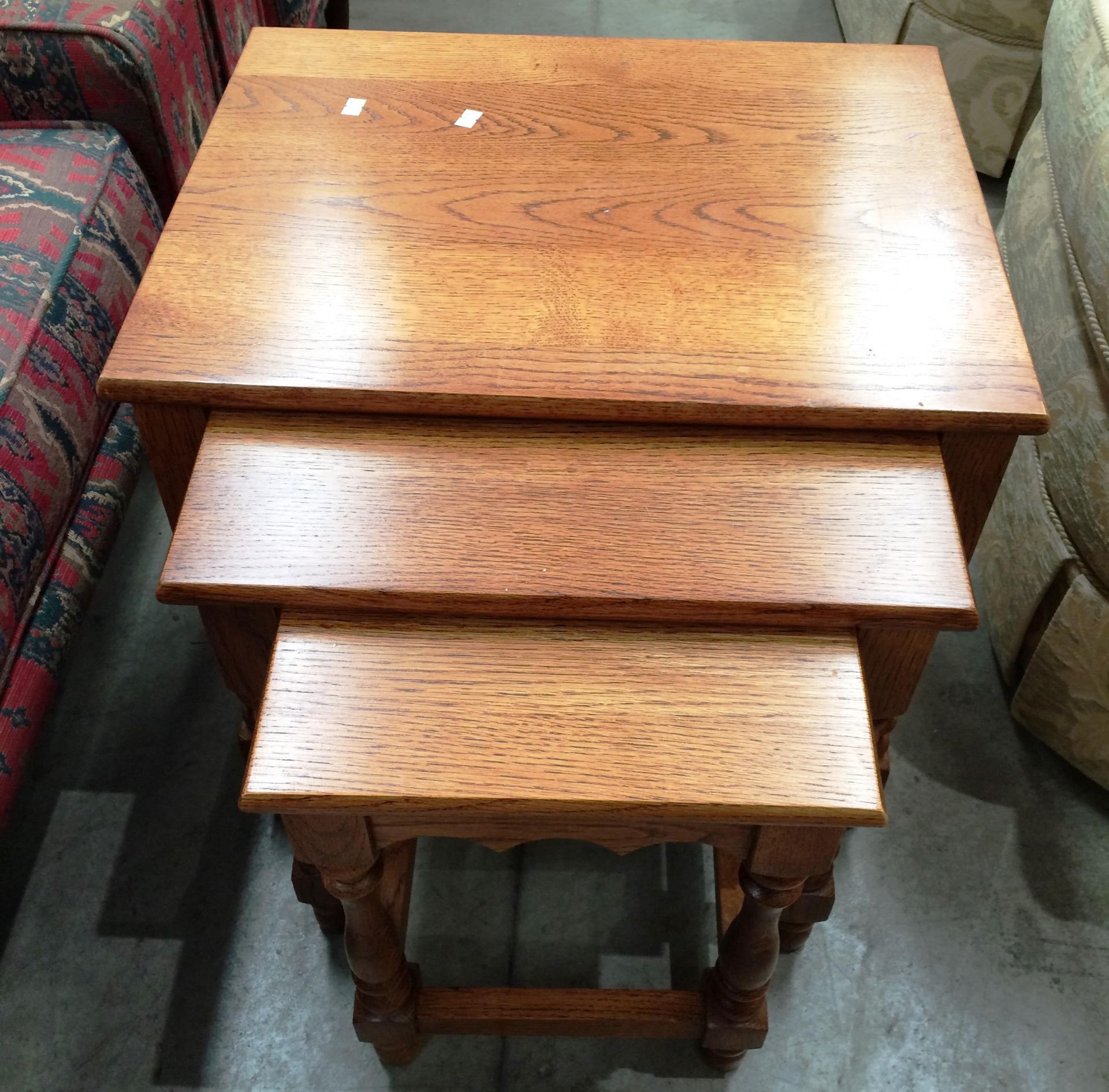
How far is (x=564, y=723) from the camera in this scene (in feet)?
2.27

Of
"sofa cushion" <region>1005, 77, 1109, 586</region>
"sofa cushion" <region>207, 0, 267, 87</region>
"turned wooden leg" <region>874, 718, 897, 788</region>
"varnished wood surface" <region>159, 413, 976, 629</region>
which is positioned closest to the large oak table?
"varnished wood surface" <region>159, 413, 976, 629</region>

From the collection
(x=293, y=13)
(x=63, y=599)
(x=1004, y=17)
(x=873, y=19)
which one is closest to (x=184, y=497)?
(x=63, y=599)

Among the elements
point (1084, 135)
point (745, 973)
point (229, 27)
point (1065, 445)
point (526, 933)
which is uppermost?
point (1084, 135)

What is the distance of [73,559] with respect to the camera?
3.53 feet

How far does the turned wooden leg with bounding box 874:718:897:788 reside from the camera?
3.19 feet

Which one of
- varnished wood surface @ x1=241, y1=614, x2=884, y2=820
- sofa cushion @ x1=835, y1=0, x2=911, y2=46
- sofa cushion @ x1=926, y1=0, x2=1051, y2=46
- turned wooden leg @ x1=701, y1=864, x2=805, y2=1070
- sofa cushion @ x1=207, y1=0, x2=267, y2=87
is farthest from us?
sofa cushion @ x1=835, y1=0, x2=911, y2=46

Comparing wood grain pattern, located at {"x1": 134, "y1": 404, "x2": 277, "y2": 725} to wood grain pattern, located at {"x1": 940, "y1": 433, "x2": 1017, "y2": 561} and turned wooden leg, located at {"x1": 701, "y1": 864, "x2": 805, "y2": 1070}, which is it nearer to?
turned wooden leg, located at {"x1": 701, "y1": 864, "x2": 805, "y2": 1070}

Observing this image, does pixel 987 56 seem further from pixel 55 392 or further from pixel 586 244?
pixel 55 392

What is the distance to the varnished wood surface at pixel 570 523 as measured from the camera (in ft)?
2.40

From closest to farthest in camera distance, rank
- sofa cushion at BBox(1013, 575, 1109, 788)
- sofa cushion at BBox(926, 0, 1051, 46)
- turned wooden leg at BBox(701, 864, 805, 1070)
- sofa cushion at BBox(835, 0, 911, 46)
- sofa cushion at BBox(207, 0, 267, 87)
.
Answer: turned wooden leg at BBox(701, 864, 805, 1070) → sofa cushion at BBox(1013, 575, 1109, 788) → sofa cushion at BBox(207, 0, 267, 87) → sofa cushion at BBox(926, 0, 1051, 46) → sofa cushion at BBox(835, 0, 911, 46)

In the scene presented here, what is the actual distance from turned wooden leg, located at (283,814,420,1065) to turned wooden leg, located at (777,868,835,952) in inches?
13.7

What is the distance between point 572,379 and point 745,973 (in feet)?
1.67

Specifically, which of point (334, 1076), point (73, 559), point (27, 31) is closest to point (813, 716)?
point (334, 1076)

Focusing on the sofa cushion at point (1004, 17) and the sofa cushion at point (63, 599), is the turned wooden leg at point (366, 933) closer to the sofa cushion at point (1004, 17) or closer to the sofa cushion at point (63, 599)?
the sofa cushion at point (63, 599)
